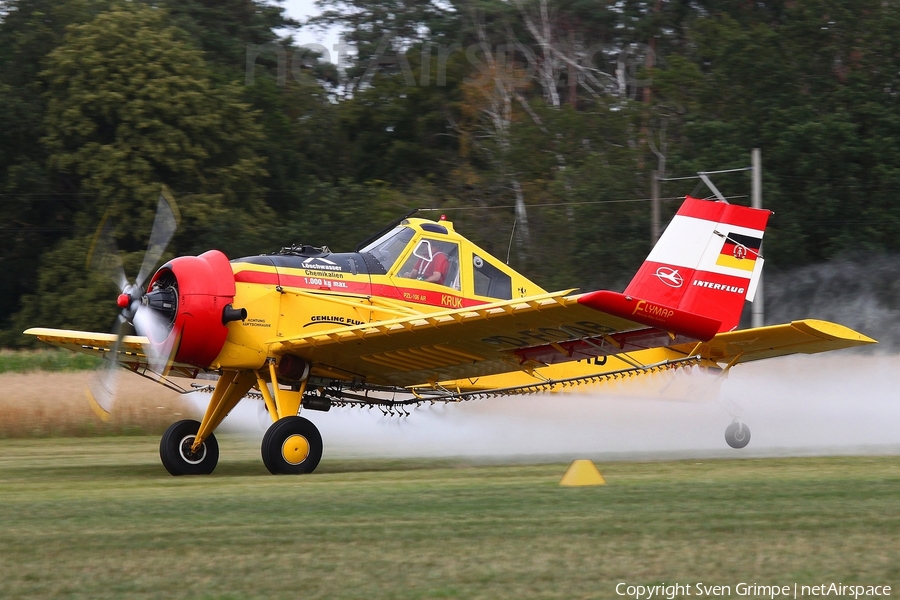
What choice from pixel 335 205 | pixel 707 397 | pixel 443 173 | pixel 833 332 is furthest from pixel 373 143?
pixel 833 332

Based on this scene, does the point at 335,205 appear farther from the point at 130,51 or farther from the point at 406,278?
the point at 406,278

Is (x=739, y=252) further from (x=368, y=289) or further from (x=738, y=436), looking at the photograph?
(x=368, y=289)

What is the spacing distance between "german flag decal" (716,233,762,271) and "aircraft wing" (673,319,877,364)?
878mm

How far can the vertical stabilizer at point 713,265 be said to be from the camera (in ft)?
42.2

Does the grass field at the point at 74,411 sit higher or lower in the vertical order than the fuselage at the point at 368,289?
lower

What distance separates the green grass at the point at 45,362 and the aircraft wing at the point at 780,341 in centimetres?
1865

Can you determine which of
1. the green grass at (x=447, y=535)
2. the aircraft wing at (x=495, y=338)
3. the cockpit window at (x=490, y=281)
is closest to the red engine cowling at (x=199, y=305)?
the aircraft wing at (x=495, y=338)

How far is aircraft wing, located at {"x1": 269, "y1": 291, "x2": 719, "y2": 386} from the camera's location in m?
10.2

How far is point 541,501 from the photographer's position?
27.5 feet

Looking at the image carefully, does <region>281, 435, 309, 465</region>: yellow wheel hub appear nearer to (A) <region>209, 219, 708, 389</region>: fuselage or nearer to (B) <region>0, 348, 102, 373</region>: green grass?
(A) <region>209, 219, 708, 389</region>: fuselage

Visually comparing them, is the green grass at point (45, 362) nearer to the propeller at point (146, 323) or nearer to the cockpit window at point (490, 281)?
the propeller at point (146, 323)

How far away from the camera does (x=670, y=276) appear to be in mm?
13094

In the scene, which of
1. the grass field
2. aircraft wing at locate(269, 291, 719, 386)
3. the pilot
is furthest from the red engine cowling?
the grass field

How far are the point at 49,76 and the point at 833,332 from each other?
3665 centimetres
